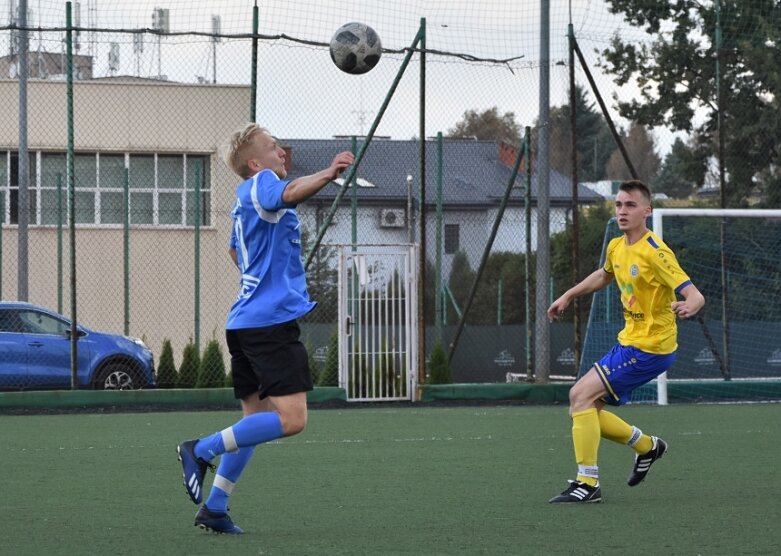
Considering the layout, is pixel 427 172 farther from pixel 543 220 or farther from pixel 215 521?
pixel 215 521

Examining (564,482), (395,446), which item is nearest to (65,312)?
(395,446)

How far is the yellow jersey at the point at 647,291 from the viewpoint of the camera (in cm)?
733

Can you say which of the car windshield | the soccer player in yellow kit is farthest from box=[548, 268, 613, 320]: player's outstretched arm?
the car windshield

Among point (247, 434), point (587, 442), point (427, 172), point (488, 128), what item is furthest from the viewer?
point (488, 128)

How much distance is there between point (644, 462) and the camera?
7418 millimetres

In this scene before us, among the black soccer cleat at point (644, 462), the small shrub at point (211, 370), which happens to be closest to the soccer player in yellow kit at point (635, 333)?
the black soccer cleat at point (644, 462)

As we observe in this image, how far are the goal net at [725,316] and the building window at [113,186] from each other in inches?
391

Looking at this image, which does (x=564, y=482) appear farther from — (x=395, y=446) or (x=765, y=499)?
(x=395, y=446)

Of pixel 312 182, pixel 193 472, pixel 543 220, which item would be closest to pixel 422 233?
pixel 543 220

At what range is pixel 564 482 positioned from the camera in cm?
783

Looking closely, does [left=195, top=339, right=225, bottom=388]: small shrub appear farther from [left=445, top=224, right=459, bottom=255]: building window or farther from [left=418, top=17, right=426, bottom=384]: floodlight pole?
[left=445, top=224, right=459, bottom=255]: building window

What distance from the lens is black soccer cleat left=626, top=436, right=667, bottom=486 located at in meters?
7.39

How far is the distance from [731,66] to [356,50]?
8889 millimetres

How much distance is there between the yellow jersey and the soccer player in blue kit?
228cm
